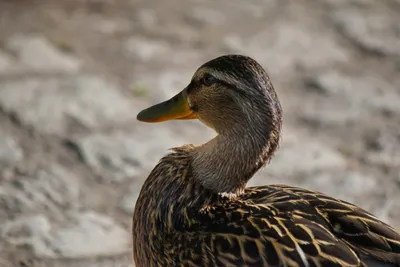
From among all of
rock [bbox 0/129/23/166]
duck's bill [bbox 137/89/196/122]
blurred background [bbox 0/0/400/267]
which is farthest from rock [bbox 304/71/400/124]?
rock [bbox 0/129/23/166]

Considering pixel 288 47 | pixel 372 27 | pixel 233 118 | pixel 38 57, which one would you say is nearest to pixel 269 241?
pixel 233 118

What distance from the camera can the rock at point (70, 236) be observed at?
4344 mm

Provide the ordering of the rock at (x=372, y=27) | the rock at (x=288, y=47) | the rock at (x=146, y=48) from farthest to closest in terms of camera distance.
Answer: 1. the rock at (x=372, y=27)
2. the rock at (x=288, y=47)
3. the rock at (x=146, y=48)

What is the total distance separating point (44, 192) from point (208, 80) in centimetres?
137

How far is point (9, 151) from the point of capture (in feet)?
16.3

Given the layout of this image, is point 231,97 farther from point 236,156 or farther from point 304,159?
point 304,159

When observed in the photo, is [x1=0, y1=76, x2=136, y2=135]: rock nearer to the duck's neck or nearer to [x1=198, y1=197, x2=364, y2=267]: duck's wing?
the duck's neck

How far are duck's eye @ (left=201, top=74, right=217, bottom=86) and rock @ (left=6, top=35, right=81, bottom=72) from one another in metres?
2.09

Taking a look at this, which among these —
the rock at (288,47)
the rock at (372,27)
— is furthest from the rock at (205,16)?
the rock at (372,27)

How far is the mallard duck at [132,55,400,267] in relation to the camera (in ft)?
10.8

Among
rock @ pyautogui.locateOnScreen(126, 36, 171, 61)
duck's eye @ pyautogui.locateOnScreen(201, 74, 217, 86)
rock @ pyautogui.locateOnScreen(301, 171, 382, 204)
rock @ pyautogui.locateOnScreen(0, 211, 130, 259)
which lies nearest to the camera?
duck's eye @ pyautogui.locateOnScreen(201, 74, 217, 86)

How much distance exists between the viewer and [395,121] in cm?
556

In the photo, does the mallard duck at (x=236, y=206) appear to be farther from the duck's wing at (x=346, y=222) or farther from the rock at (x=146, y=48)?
the rock at (x=146, y=48)

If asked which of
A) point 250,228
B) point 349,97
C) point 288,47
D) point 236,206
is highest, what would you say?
point 288,47
